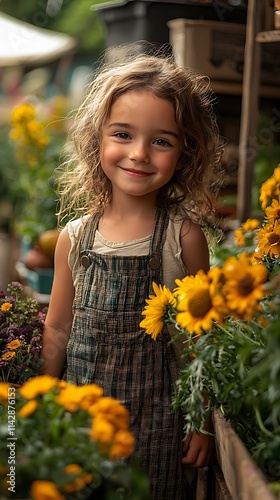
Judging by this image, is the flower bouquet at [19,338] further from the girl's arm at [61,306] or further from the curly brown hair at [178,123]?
the curly brown hair at [178,123]

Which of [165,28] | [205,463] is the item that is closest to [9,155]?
[165,28]

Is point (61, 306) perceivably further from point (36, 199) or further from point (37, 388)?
point (36, 199)

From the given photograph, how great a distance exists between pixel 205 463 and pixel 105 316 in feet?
1.21

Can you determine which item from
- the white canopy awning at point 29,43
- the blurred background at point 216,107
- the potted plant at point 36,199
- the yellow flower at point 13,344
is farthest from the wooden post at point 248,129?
the white canopy awning at point 29,43

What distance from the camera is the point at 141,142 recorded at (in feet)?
5.92

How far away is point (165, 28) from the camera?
3990 mm

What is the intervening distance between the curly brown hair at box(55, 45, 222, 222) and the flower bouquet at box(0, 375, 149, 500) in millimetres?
902

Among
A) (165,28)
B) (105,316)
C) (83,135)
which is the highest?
(165,28)

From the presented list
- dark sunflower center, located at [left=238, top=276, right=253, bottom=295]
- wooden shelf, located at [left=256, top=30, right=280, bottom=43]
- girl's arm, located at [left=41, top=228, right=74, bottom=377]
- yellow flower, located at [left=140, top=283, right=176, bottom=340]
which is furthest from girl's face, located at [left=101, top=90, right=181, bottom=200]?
wooden shelf, located at [left=256, top=30, right=280, bottom=43]

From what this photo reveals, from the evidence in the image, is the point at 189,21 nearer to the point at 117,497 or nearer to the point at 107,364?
the point at 107,364

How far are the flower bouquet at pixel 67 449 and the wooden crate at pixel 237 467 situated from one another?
6.9 inches

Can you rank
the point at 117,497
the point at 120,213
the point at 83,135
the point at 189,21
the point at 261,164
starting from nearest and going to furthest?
the point at 117,497
the point at 120,213
the point at 83,135
the point at 189,21
the point at 261,164

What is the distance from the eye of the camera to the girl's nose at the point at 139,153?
70.4 inches

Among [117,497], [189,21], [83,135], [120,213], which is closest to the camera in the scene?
[117,497]
